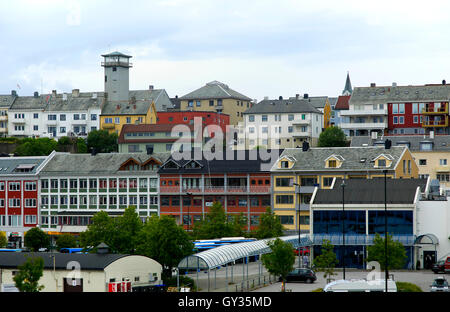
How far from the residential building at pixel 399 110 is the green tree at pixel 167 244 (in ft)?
250

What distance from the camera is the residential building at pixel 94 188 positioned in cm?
11469

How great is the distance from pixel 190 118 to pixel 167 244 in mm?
82483

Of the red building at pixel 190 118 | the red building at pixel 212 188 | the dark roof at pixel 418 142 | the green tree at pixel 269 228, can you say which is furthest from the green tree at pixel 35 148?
the green tree at pixel 269 228

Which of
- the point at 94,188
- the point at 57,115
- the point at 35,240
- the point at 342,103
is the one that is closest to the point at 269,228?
the point at 35,240

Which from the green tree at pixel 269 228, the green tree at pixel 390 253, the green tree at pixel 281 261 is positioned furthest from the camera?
the green tree at pixel 269 228

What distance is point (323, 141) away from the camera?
454ft

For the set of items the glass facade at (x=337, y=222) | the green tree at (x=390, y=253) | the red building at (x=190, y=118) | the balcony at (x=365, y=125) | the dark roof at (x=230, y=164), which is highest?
the red building at (x=190, y=118)

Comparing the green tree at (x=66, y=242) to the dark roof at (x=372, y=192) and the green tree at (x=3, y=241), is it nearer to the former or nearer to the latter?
the green tree at (x=3, y=241)

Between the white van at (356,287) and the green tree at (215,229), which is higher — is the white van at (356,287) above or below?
below

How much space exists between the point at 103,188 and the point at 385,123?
53.2 metres

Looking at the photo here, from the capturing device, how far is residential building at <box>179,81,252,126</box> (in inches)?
6880

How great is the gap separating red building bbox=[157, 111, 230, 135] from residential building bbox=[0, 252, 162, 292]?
83.1m
